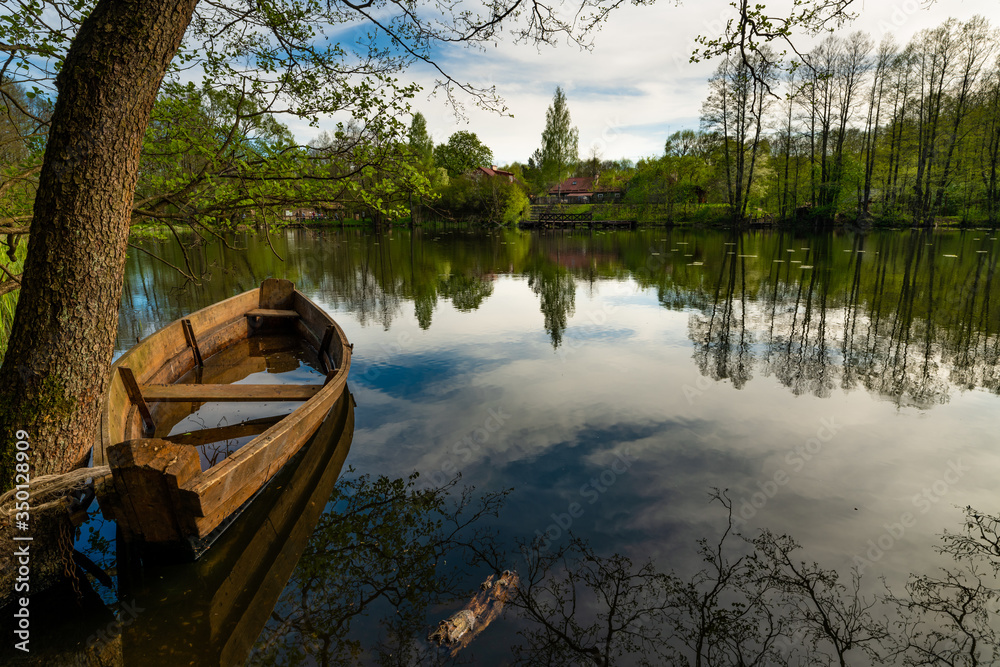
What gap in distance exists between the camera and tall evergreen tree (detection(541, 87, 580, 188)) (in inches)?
2527

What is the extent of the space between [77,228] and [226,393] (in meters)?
2.37

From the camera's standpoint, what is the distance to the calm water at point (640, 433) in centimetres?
346

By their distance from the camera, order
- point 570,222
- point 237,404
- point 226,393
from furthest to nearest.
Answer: point 570,222
point 237,404
point 226,393

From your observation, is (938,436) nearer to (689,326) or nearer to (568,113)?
(689,326)

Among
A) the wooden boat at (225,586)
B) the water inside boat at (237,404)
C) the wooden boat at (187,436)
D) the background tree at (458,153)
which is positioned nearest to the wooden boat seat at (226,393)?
the wooden boat at (187,436)

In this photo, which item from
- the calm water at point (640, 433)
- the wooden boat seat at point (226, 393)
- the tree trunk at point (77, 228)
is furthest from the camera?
the wooden boat seat at point (226, 393)

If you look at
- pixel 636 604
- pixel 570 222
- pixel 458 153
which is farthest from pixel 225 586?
pixel 458 153

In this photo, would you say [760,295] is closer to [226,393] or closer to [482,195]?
[226,393]

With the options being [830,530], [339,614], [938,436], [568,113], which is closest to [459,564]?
[339,614]

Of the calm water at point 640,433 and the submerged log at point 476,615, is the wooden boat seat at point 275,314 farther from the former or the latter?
the submerged log at point 476,615

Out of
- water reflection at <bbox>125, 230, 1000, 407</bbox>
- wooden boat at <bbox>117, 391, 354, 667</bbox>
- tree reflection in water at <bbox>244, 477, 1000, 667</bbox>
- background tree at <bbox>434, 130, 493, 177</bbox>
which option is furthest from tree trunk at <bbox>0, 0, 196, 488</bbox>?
background tree at <bbox>434, 130, 493, 177</bbox>

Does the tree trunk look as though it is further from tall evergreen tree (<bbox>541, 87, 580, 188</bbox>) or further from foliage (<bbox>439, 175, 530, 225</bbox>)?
tall evergreen tree (<bbox>541, 87, 580, 188</bbox>)

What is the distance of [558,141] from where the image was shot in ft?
211

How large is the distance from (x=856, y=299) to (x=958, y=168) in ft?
113
